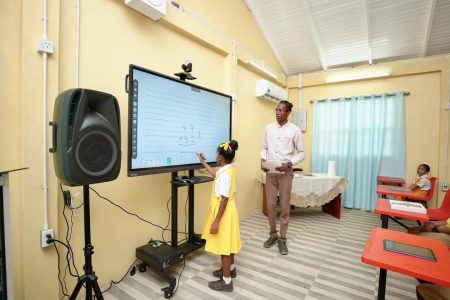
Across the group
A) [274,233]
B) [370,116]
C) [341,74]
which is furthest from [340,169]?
[274,233]

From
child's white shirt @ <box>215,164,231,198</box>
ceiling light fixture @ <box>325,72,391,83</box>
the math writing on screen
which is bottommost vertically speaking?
child's white shirt @ <box>215,164,231,198</box>

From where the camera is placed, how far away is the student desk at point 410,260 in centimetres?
97

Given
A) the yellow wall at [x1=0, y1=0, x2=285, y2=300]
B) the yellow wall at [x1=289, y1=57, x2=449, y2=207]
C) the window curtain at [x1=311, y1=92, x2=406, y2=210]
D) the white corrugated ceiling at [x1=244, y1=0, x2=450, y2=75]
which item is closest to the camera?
the yellow wall at [x1=0, y1=0, x2=285, y2=300]

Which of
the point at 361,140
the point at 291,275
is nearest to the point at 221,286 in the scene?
the point at 291,275

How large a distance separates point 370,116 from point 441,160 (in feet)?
3.97

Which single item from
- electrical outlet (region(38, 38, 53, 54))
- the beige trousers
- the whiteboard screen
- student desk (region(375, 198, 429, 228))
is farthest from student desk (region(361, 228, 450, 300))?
electrical outlet (region(38, 38, 53, 54))

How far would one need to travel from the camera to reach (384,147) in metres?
4.12

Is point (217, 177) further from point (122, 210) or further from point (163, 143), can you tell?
point (122, 210)

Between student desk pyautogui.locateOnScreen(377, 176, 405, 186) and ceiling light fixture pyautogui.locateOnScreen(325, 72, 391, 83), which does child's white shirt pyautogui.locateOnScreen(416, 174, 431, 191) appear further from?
ceiling light fixture pyautogui.locateOnScreen(325, 72, 391, 83)

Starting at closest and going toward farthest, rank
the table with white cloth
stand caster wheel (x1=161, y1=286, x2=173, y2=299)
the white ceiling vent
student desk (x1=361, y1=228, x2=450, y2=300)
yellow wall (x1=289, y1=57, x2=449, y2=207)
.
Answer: student desk (x1=361, y1=228, x2=450, y2=300) → stand caster wheel (x1=161, y1=286, x2=173, y2=299) → the white ceiling vent → the table with white cloth → yellow wall (x1=289, y1=57, x2=449, y2=207)

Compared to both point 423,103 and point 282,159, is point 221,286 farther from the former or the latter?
point 423,103

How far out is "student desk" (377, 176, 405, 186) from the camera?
12.7 feet

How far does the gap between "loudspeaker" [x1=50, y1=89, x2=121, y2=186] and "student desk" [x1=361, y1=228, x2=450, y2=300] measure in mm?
1330

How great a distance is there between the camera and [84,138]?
3.69 ft
